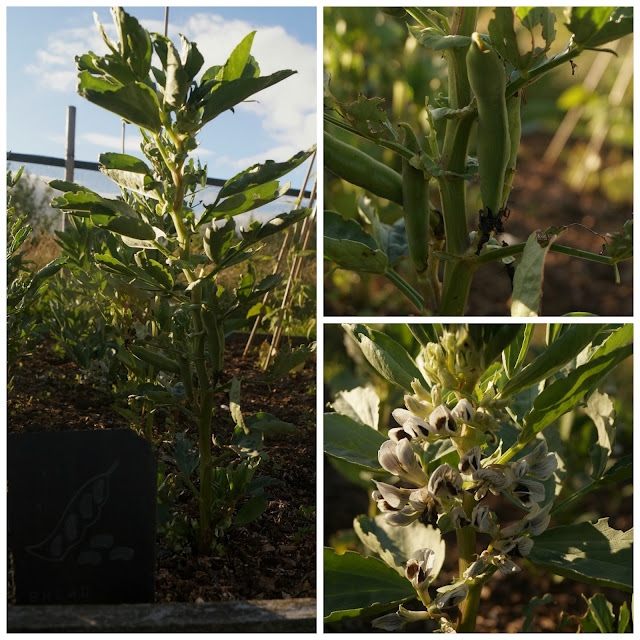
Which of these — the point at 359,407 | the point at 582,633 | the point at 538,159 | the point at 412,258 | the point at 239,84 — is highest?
the point at 538,159

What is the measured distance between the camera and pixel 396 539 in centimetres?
101

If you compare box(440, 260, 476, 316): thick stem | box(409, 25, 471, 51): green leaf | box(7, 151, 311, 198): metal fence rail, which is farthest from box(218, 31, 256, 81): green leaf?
box(7, 151, 311, 198): metal fence rail

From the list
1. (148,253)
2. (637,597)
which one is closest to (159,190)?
(148,253)

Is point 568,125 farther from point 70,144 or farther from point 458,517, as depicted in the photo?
point 458,517

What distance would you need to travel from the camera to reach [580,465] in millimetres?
1376

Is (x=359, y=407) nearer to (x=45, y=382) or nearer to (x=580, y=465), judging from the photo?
(x=580, y=465)

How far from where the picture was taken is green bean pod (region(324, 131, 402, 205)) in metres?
0.82

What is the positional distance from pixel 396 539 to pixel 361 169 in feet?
1.86

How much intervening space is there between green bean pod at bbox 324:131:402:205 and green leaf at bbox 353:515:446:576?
1.56 ft

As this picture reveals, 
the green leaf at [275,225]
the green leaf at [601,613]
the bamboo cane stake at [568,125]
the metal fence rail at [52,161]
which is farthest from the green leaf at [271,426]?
the bamboo cane stake at [568,125]

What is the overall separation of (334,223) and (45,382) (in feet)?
5.58

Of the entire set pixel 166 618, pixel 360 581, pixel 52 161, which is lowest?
pixel 166 618

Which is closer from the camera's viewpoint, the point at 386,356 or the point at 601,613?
the point at 386,356

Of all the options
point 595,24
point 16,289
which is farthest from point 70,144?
point 595,24
